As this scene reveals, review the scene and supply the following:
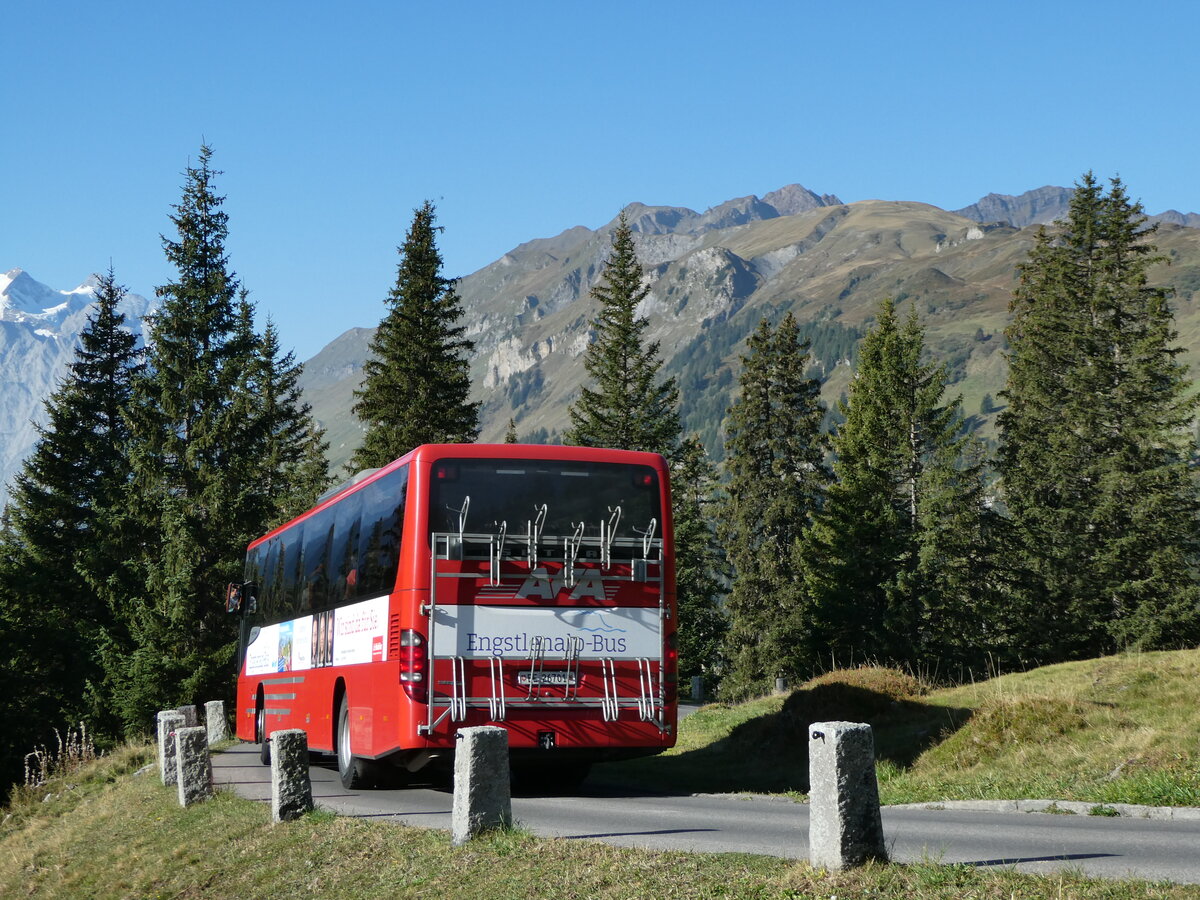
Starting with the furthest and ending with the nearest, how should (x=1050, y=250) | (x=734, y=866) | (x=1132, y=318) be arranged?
(x=1050, y=250) → (x=1132, y=318) → (x=734, y=866)

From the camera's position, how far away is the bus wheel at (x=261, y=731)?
21920 millimetres

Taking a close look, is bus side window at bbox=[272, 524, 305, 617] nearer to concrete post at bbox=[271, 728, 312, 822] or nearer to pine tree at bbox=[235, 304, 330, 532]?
concrete post at bbox=[271, 728, 312, 822]

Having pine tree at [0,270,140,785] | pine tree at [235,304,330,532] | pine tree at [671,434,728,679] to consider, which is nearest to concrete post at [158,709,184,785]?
pine tree at [235,304,330,532]

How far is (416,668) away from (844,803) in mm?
7288

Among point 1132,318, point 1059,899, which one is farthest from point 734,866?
point 1132,318

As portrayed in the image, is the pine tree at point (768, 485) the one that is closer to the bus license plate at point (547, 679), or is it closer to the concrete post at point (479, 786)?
the bus license plate at point (547, 679)

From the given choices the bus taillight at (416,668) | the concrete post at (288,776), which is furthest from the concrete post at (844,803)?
the bus taillight at (416,668)

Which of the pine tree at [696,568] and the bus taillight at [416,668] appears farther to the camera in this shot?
the pine tree at [696,568]

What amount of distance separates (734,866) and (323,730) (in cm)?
1087

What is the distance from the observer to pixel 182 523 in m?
42.2

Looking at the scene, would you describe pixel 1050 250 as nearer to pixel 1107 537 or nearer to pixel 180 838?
pixel 1107 537

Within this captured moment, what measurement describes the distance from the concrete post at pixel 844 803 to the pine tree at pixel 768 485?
49.6 metres

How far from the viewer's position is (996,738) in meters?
15.8

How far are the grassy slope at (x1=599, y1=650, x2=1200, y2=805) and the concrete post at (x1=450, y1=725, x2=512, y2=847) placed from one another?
5.69 meters
